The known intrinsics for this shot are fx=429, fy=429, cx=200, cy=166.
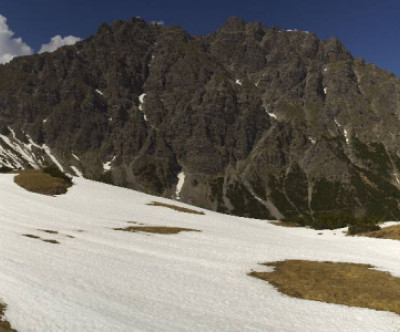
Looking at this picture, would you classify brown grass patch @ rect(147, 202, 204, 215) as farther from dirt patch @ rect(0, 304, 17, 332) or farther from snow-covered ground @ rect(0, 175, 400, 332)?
dirt patch @ rect(0, 304, 17, 332)

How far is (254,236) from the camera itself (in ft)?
195

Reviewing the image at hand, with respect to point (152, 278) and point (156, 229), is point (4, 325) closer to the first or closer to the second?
point (152, 278)

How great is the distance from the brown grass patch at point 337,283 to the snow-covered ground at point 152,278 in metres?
1.54

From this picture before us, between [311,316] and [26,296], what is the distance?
15640 mm

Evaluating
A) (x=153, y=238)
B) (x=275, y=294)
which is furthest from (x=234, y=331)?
(x=153, y=238)

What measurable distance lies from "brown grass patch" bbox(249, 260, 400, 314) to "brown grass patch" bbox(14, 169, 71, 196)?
4565cm

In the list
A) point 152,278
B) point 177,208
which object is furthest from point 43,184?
point 152,278

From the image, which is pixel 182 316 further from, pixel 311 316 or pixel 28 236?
pixel 28 236

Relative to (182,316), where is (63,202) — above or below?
above

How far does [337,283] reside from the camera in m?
33.4

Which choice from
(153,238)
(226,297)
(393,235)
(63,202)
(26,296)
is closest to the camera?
(26,296)

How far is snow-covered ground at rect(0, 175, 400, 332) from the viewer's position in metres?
20.8

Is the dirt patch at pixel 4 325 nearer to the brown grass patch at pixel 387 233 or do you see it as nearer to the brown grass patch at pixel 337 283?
the brown grass patch at pixel 337 283

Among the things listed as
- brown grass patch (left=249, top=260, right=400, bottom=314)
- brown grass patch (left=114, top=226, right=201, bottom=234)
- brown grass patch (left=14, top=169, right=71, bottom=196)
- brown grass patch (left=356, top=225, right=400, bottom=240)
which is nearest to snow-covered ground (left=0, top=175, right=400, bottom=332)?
brown grass patch (left=249, top=260, right=400, bottom=314)
